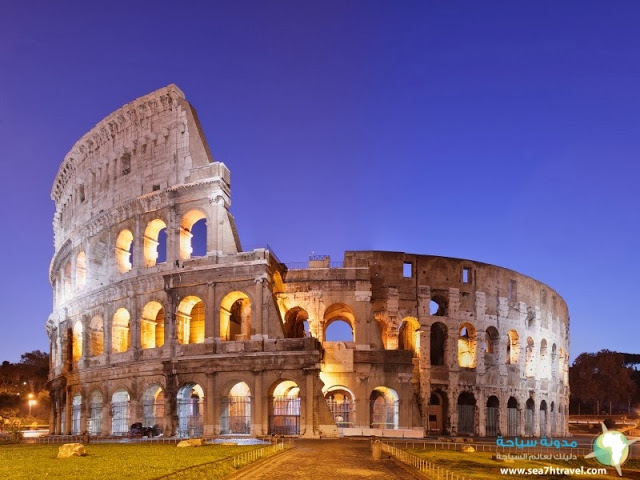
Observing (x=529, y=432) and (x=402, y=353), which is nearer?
(x=402, y=353)

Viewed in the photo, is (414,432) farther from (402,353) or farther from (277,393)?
(277,393)

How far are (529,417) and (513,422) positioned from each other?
8.65 feet

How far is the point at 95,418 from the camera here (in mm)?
40500

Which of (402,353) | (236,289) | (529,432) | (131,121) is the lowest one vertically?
(529,432)

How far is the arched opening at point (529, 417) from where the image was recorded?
47.3 metres

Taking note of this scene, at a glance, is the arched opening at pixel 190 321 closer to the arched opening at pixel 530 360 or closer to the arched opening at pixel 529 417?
the arched opening at pixel 529 417

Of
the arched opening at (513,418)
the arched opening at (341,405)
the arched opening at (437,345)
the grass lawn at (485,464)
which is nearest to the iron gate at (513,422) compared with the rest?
the arched opening at (513,418)

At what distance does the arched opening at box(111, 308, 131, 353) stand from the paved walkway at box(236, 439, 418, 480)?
1857cm

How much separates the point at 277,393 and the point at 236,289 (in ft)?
20.2

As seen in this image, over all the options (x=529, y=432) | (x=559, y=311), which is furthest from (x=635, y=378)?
(x=529, y=432)

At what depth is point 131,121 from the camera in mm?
42062

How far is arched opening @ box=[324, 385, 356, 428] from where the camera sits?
3775 cm

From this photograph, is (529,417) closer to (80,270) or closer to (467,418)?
(467,418)

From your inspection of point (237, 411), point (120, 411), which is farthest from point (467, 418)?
point (120, 411)
